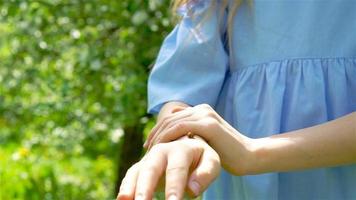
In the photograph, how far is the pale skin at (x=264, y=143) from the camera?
38.7 inches

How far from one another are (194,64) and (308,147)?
0.33 metres

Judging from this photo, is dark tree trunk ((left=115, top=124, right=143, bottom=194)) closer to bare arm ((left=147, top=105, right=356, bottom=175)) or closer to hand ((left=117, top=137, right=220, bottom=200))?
bare arm ((left=147, top=105, right=356, bottom=175))

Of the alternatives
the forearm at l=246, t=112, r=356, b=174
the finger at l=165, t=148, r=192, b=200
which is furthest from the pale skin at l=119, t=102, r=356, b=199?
the finger at l=165, t=148, r=192, b=200

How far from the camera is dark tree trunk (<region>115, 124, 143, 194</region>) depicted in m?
3.40

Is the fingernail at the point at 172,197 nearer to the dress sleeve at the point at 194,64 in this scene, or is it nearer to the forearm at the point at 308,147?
the forearm at the point at 308,147

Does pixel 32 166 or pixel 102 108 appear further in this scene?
pixel 32 166

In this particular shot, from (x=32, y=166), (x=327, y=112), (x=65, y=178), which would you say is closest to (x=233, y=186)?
(x=327, y=112)

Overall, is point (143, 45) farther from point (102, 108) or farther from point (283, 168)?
point (283, 168)

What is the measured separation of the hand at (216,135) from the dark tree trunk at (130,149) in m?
2.31

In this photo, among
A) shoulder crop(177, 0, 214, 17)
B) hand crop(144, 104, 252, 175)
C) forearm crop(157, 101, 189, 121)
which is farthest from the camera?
shoulder crop(177, 0, 214, 17)

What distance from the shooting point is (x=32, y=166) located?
12.1 ft

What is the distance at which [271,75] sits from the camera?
4.12ft

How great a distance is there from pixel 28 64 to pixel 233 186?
5.79 feet

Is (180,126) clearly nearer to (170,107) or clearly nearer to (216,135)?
(216,135)
